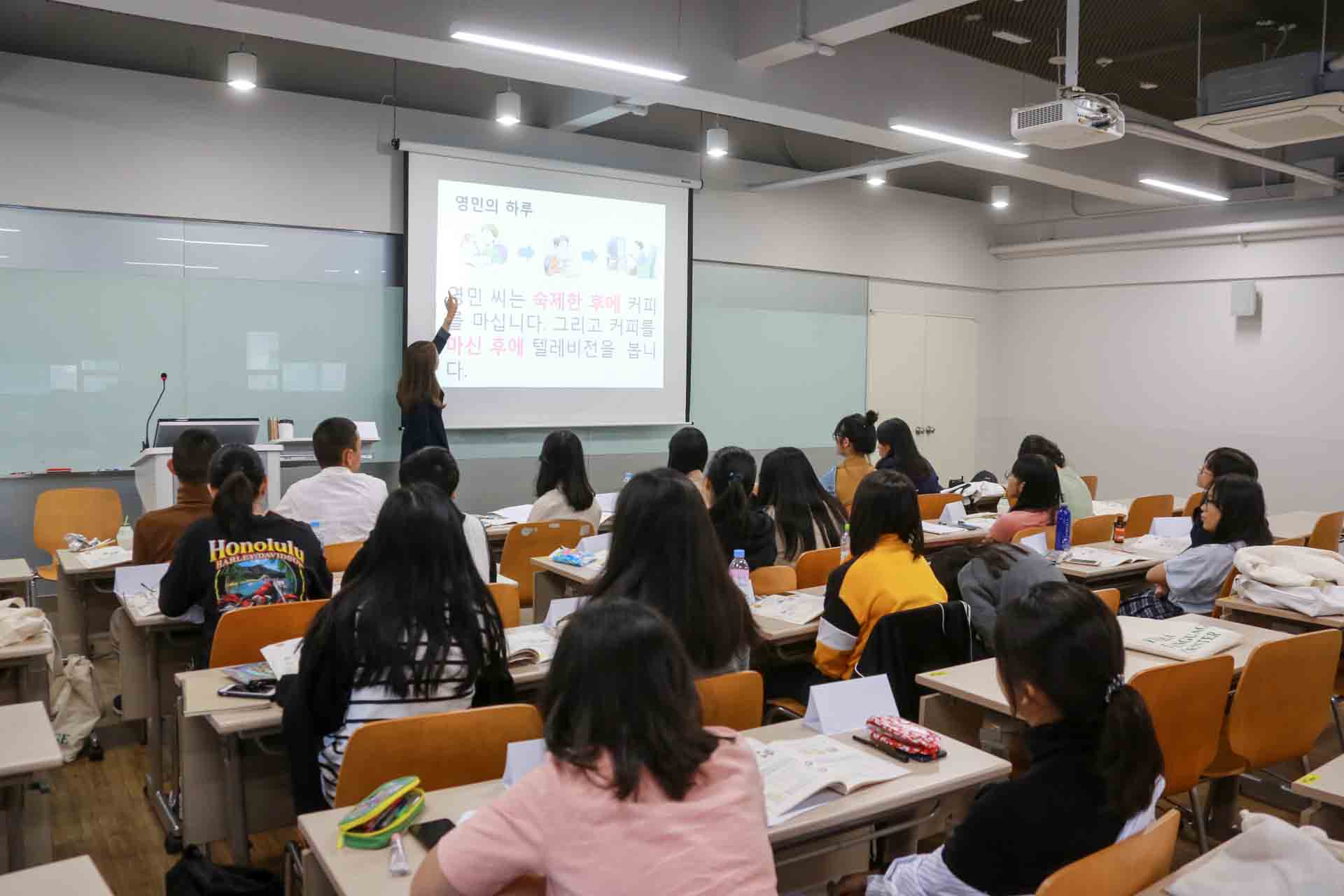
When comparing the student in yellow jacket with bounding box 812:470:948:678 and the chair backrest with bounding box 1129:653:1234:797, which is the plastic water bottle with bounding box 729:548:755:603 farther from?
the chair backrest with bounding box 1129:653:1234:797

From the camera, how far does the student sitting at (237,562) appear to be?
3.22 m

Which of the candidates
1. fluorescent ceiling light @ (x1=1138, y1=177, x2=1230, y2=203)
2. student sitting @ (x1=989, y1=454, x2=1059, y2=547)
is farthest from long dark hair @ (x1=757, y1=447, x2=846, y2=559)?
fluorescent ceiling light @ (x1=1138, y1=177, x2=1230, y2=203)

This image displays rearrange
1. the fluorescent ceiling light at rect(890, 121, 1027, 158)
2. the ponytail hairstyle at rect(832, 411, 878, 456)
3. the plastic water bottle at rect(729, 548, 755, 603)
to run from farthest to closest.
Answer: the fluorescent ceiling light at rect(890, 121, 1027, 158) < the ponytail hairstyle at rect(832, 411, 878, 456) < the plastic water bottle at rect(729, 548, 755, 603)

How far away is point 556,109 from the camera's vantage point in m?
7.92

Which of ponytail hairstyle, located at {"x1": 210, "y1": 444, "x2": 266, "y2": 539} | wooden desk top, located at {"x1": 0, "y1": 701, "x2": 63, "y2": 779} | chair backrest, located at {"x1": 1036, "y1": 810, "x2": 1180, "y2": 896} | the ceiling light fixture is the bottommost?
wooden desk top, located at {"x1": 0, "y1": 701, "x2": 63, "y2": 779}

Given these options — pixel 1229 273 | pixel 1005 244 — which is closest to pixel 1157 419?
pixel 1229 273

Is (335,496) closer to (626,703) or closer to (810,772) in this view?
(810,772)

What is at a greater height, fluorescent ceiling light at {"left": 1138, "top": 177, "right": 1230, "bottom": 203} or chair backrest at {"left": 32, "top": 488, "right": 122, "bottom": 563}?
fluorescent ceiling light at {"left": 1138, "top": 177, "right": 1230, "bottom": 203}

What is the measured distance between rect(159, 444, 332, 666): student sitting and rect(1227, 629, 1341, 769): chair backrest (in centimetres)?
285

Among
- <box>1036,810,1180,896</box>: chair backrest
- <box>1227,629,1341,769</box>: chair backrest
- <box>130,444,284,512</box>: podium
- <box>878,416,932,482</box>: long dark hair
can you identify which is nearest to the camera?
<box>1036,810,1180,896</box>: chair backrest

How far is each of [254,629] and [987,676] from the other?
211 cm

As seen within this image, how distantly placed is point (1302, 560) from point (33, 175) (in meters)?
6.93

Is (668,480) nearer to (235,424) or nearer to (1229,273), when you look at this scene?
(235,424)

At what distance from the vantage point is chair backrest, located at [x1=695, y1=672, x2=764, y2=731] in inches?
92.3
